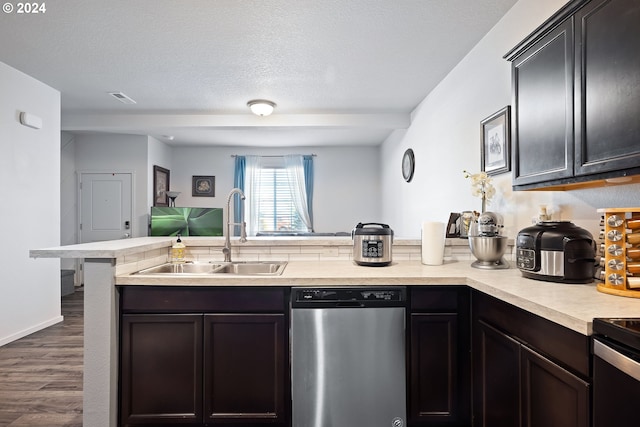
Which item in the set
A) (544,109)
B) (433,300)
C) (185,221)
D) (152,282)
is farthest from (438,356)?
(185,221)

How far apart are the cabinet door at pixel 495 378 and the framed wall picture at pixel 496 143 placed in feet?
3.97

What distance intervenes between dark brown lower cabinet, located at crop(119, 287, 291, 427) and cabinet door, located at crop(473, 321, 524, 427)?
0.93 meters

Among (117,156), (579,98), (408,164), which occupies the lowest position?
(579,98)

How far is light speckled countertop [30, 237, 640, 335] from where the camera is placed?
1100mm

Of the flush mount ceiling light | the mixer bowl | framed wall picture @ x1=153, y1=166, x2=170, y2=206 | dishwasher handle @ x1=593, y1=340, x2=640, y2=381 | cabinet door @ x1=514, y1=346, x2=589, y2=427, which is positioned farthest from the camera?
framed wall picture @ x1=153, y1=166, x2=170, y2=206

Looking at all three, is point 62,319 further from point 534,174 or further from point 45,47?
point 534,174

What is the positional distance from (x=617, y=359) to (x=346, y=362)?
1.13 m

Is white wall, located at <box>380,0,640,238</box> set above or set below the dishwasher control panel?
above

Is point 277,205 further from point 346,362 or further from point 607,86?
point 607,86

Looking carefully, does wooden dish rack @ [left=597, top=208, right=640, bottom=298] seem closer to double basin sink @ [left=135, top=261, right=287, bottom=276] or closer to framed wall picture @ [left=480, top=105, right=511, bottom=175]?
framed wall picture @ [left=480, top=105, right=511, bottom=175]

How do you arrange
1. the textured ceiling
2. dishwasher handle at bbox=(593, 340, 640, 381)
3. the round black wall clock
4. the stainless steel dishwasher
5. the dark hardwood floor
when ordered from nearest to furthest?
dishwasher handle at bbox=(593, 340, 640, 381)
the stainless steel dishwasher
the dark hardwood floor
the textured ceiling
the round black wall clock

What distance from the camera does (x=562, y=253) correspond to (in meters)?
1.48

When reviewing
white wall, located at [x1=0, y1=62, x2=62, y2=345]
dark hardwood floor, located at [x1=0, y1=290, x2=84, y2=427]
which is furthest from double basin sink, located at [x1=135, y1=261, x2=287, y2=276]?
white wall, located at [x1=0, y1=62, x2=62, y2=345]

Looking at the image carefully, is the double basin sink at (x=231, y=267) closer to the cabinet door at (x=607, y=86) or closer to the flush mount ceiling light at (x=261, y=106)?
the cabinet door at (x=607, y=86)
